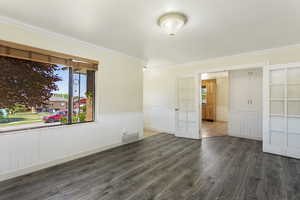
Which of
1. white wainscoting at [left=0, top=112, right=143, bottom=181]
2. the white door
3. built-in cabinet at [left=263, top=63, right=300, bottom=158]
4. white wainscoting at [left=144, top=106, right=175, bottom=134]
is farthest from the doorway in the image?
white wainscoting at [left=0, top=112, right=143, bottom=181]

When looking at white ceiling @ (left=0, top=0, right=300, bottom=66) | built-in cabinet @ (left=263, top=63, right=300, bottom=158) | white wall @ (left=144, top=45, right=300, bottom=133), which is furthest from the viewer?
white wall @ (left=144, top=45, right=300, bottom=133)

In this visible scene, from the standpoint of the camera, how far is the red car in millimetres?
2897

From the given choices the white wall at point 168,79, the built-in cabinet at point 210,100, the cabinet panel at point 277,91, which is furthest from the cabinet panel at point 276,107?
the built-in cabinet at point 210,100

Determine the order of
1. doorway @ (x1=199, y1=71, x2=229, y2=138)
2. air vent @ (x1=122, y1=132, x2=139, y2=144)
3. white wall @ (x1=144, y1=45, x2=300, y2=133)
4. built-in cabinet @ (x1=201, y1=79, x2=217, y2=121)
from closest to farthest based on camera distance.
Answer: white wall @ (x1=144, y1=45, x2=300, y2=133) < air vent @ (x1=122, y1=132, x2=139, y2=144) < doorway @ (x1=199, y1=71, x2=229, y2=138) < built-in cabinet @ (x1=201, y1=79, x2=217, y2=121)

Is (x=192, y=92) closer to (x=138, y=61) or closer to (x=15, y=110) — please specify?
(x=138, y=61)

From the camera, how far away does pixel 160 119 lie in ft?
19.1

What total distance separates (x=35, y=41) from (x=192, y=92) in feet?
13.6

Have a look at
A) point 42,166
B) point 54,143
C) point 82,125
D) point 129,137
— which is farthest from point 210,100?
point 42,166

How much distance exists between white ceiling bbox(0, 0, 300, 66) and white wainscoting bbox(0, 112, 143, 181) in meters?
1.86

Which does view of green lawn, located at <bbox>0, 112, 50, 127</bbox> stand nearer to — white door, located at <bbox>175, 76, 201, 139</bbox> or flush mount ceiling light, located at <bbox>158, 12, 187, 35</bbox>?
flush mount ceiling light, located at <bbox>158, 12, 187, 35</bbox>

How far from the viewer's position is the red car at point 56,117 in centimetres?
290

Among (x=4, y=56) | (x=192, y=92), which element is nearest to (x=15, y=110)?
(x=4, y=56)

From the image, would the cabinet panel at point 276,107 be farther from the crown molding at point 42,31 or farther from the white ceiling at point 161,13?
the crown molding at point 42,31

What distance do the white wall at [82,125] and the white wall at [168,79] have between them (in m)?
1.25
